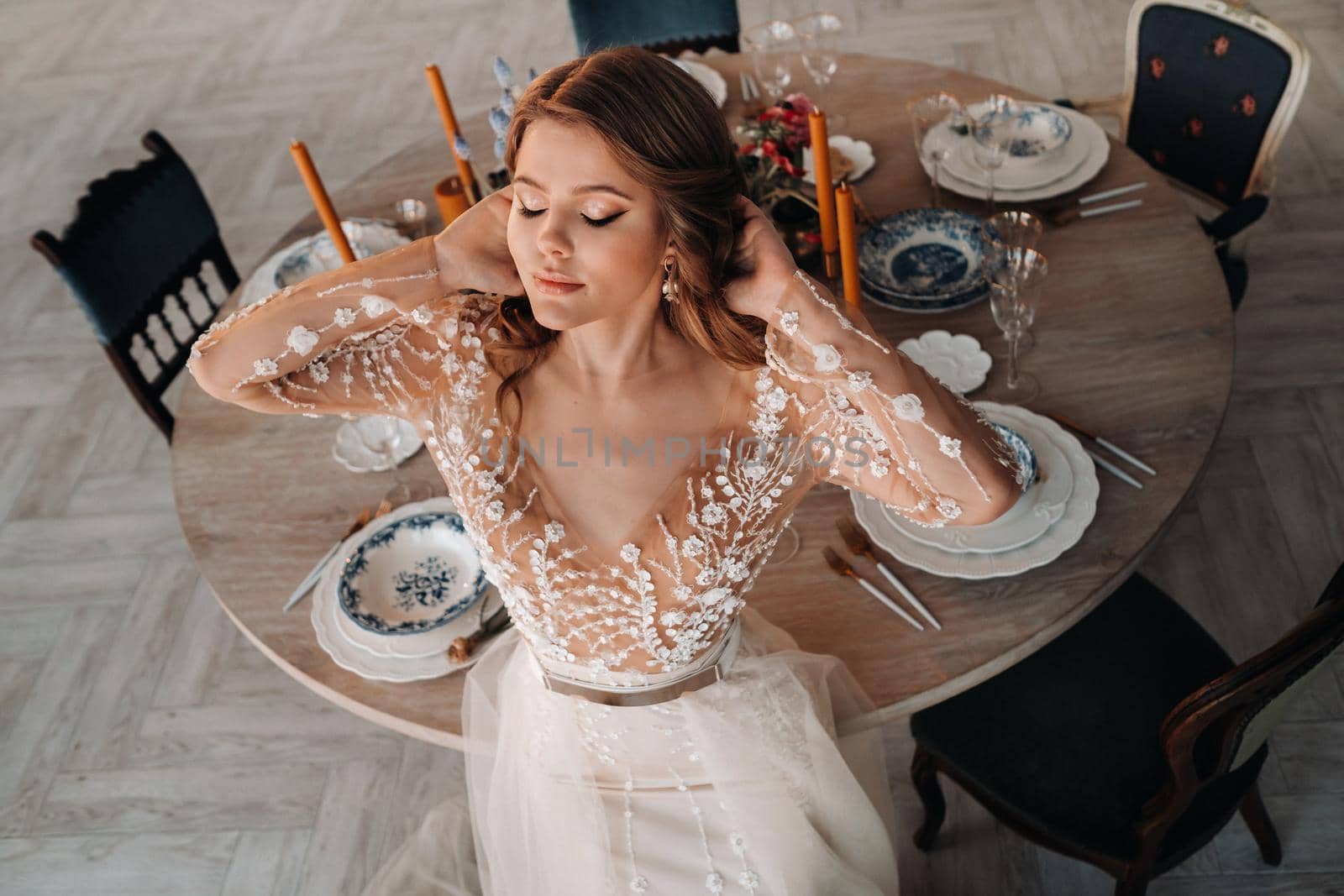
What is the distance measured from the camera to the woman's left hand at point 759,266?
1.33 m

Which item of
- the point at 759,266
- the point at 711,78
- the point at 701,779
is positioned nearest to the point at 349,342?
the point at 759,266

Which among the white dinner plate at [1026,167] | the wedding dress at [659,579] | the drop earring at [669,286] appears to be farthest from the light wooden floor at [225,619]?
the drop earring at [669,286]

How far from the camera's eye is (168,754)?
107 inches

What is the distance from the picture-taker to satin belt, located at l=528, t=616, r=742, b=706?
1622 mm

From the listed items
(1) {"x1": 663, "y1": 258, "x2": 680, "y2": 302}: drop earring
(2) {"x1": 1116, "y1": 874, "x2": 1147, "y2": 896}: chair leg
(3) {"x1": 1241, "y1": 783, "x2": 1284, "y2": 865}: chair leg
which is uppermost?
(1) {"x1": 663, "y1": 258, "x2": 680, "y2": 302}: drop earring

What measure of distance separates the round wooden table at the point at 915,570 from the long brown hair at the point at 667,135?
0.61m

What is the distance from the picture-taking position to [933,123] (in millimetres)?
2430

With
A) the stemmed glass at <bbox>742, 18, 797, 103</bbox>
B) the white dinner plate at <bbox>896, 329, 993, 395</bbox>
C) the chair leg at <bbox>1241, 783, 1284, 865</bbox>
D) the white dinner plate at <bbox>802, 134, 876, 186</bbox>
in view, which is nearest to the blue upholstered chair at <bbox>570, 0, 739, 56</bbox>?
the stemmed glass at <bbox>742, 18, 797, 103</bbox>

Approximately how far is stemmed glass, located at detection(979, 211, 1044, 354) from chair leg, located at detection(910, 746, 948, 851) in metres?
0.78

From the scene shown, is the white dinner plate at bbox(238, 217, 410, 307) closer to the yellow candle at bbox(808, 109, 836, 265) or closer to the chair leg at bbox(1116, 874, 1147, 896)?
the yellow candle at bbox(808, 109, 836, 265)

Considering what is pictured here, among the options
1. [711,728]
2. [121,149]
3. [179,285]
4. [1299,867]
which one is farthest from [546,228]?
[121,149]

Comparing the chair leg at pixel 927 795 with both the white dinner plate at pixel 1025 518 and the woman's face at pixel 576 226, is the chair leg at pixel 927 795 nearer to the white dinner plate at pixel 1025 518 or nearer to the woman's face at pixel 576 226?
the white dinner plate at pixel 1025 518

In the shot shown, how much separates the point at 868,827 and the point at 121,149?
4.66m

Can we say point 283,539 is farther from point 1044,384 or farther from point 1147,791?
point 1147,791
